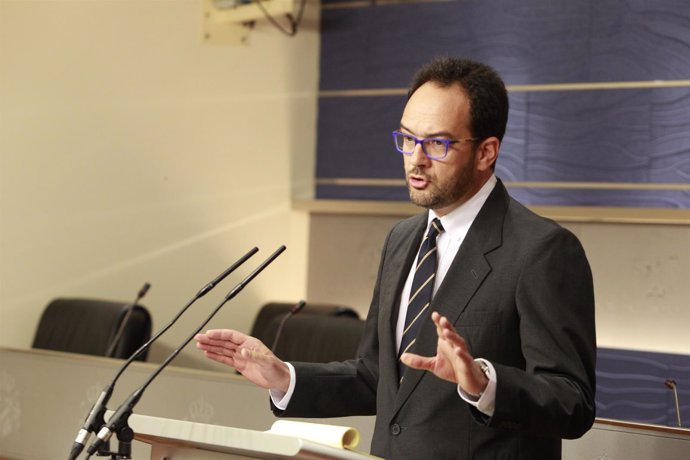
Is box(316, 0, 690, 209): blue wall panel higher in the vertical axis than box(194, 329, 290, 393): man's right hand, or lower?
higher

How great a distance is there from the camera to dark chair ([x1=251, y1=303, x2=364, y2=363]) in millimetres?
4543

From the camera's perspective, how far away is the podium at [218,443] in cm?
157

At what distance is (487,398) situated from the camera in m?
1.73

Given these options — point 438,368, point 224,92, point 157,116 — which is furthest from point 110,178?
point 438,368

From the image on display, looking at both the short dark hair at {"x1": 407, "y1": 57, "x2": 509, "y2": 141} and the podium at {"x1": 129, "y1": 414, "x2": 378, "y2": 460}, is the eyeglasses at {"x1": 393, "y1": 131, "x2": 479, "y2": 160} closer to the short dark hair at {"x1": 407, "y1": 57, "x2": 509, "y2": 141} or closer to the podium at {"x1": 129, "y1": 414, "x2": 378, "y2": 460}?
A: the short dark hair at {"x1": 407, "y1": 57, "x2": 509, "y2": 141}

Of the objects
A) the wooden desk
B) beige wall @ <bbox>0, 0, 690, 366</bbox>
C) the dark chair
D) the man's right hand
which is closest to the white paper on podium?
the man's right hand

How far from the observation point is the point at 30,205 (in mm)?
5121

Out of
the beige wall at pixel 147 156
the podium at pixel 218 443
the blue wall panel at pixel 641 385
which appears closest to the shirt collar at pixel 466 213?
the podium at pixel 218 443

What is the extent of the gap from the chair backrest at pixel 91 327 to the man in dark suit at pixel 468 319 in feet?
9.24

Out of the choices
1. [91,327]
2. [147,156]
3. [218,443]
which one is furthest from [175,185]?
[218,443]

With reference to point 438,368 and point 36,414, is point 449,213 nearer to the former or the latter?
point 438,368

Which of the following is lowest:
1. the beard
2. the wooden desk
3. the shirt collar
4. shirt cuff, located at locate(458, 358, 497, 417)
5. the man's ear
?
the wooden desk

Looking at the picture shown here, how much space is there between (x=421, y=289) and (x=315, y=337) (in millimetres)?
2628

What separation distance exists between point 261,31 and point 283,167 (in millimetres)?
809
